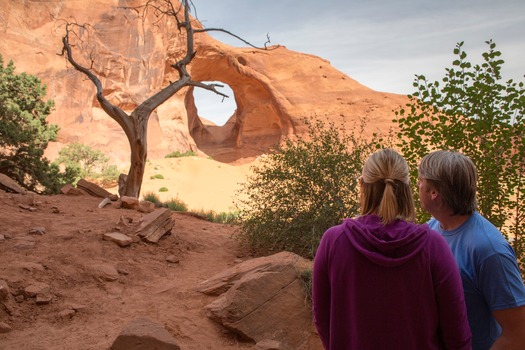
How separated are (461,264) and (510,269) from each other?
17 centimetres

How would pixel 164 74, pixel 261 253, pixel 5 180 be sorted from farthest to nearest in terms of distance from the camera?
pixel 164 74
pixel 5 180
pixel 261 253

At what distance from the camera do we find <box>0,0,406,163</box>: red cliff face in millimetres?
24266

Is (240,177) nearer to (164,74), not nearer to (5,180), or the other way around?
(164,74)

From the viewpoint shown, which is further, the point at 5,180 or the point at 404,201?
the point at 5,180

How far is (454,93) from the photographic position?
14.0ft

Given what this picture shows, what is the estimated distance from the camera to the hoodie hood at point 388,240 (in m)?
1.56

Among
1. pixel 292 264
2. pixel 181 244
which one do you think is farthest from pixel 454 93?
pixel 181 244

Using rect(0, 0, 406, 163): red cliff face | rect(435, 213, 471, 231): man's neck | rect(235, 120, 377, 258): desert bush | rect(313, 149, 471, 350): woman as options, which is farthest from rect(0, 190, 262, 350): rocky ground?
rect(0, 0, 406, 163): red cliff face

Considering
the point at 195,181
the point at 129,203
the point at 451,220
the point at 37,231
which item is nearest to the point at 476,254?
the point at 451,220

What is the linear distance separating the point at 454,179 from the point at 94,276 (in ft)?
15.3

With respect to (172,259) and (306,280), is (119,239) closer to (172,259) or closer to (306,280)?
(172,259)

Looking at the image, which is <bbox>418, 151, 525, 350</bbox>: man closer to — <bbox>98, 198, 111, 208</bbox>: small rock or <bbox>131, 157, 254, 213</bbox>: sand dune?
<bbox>98, 198, 111, 208</bbox>: small rock

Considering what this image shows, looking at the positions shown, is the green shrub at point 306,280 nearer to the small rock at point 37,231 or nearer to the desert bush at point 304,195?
the desert bush at point 304,195

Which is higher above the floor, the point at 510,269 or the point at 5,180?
the point at 510,269
